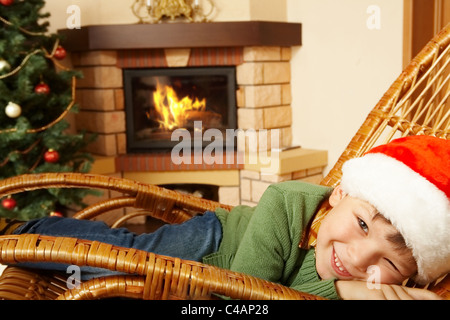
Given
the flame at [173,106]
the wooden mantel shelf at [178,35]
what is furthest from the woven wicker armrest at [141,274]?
the flame at [173,106]

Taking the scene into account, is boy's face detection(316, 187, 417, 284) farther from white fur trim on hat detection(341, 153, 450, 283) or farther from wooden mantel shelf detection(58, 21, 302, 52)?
wooden mantel shelf detection(58, 21, 302, 52)

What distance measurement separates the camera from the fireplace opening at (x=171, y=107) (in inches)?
119

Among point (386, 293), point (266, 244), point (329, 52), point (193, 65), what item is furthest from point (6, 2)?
point (386, 293)

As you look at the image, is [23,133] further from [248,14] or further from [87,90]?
[248,14]

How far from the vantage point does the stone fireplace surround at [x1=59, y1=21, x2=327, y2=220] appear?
2.84 metres

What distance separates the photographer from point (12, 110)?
221 cm

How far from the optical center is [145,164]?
2963mm

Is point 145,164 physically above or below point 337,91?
below

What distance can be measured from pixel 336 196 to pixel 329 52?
1945mm

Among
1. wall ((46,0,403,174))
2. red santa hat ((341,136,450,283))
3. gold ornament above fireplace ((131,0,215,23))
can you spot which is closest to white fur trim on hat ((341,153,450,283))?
red santa hat ((341,136,450,283))

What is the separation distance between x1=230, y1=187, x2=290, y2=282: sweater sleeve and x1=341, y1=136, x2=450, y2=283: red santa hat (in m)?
0.17

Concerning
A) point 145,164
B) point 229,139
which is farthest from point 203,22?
point 145,164

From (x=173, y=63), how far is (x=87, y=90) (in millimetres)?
519
